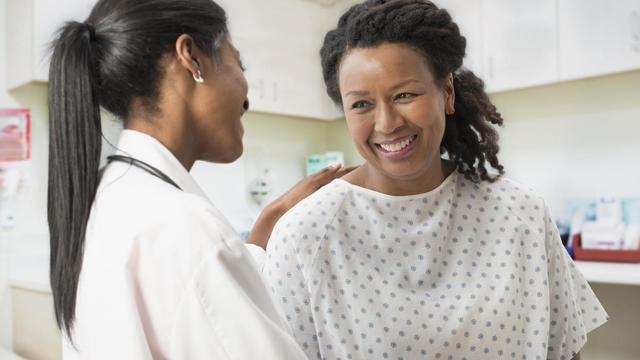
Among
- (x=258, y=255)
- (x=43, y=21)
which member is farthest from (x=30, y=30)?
(x=258, y=255)

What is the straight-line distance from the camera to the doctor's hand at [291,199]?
1.25 m

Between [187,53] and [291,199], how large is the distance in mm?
668

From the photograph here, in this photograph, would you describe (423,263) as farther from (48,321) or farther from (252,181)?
(252,181)

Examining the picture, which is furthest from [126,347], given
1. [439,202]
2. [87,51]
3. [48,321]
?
[48,321]

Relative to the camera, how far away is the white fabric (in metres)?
1.01

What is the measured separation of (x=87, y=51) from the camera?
656 millimetres

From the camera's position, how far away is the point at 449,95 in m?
1.10

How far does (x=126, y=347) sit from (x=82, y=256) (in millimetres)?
139

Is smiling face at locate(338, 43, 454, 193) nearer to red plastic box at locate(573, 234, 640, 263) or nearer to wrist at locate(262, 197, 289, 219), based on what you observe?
wrist at locate(262, 197, 289, 219)

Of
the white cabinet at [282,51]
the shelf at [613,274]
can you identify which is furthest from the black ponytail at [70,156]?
the white cabinet at [282,51]

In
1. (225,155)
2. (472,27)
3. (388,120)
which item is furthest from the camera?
(472,27)

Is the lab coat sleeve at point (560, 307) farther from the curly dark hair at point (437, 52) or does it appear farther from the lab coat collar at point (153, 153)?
the lab coat collar at point (153, 153)

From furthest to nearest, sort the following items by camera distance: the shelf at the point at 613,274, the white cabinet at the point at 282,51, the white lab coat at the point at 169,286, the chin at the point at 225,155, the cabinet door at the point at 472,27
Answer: the white cabinet at the point at 282,51
the cabinet door at the point at 472,27
the shelf at the point at 613,274
the chin at the point at 225,155
the white lab coat at the point at 169,286

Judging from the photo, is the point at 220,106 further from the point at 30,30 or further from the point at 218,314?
the point at 30,30
